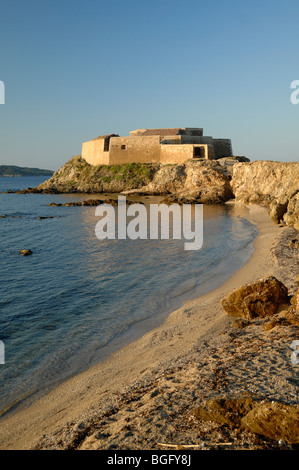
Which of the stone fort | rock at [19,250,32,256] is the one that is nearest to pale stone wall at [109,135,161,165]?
the stone fort

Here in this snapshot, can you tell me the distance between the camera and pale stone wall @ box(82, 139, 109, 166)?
74.0m

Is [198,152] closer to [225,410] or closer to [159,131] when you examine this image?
[159,131]

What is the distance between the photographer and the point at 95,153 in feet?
252

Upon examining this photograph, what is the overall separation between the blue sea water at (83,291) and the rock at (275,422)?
5252 mm

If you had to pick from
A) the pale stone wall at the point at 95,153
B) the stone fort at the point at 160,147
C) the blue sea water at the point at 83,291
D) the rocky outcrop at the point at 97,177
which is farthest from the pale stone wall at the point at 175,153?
the blue sea water at the point at 83,291

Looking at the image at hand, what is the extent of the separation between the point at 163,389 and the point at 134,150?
217 ft

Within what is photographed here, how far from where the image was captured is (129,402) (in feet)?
23.5

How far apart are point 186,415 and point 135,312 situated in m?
7.20

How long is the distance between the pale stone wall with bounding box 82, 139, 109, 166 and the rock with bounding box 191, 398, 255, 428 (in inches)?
2766

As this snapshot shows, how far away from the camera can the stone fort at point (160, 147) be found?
207 feet

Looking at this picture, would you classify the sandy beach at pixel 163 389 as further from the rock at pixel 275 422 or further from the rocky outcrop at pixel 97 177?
the rocky outcrop at pixel 97 177

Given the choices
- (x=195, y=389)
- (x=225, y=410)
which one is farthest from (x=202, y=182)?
(x=225, y=410)

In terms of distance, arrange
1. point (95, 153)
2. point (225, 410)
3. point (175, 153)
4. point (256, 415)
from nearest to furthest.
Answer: point (256, 415)
point (225, 410)
point (175, 153)
point (95, 153)

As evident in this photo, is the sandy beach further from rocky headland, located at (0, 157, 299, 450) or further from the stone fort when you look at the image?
the stone fort
